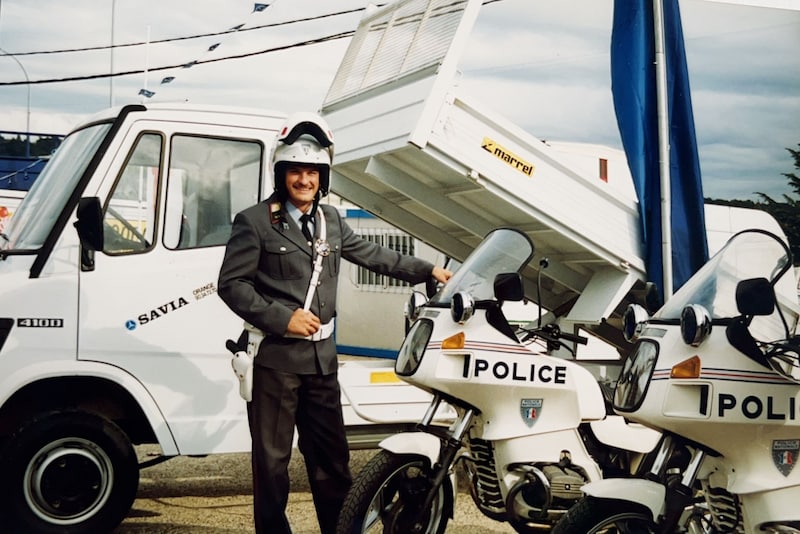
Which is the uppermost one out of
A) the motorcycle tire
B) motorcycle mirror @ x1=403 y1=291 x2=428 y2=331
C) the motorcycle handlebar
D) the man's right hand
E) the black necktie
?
the black necktie

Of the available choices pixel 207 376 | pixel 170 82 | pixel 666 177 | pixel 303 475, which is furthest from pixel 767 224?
pixel 170 82

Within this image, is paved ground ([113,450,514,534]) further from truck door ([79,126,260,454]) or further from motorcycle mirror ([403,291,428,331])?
motorcycle mirror ([403,291,428,331])

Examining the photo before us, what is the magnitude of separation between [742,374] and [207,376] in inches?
121

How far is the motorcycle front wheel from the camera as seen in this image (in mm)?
4137

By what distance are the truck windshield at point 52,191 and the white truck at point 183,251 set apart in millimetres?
15

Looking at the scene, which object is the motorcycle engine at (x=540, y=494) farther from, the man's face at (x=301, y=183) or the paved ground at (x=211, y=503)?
the man's face at (x=301, y=183)

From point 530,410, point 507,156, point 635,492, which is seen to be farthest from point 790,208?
point 635,492

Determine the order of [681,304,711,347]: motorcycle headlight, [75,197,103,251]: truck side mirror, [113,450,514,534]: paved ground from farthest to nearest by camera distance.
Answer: [113,450,514,534]: paved ground
[75,197,103,251]: truck side mirror
[681,304,711,347]: motorcycle headlight

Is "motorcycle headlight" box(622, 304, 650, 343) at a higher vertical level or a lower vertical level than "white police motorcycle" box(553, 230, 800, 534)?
higher

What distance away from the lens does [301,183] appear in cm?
447

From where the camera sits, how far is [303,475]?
7242mm

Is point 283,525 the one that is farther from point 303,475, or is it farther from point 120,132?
point 303,475

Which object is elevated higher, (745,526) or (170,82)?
(170,82)

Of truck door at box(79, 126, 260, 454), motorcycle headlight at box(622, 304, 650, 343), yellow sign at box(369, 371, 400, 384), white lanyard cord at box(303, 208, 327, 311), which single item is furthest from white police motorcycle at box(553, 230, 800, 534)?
truck door at box(79, 126, 260, 454)
